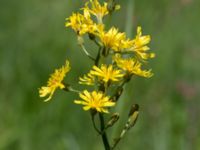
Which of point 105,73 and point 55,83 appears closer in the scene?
point 105,73

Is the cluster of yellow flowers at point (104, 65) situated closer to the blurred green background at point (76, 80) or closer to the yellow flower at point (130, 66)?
the yellow flower at point (130, 66)

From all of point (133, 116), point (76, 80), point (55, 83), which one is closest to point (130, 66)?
point (133, 116)

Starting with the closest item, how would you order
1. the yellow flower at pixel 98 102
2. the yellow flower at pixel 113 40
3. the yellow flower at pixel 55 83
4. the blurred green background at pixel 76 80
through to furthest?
the yellow flower at pixel 98 102 < the yellow flower at pixel 113 40 < the yellow flower at pixel 55 83 < the blurred green background at pixel 76 80

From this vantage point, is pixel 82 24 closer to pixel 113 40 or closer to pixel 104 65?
pixel 113 40

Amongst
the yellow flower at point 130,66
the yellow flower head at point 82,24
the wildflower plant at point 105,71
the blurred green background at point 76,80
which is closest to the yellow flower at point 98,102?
the wildflower plant at point 105,71

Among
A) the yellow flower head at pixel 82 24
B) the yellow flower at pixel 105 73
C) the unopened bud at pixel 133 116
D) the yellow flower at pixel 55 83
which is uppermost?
the yellow flower head at pixel 82 24
